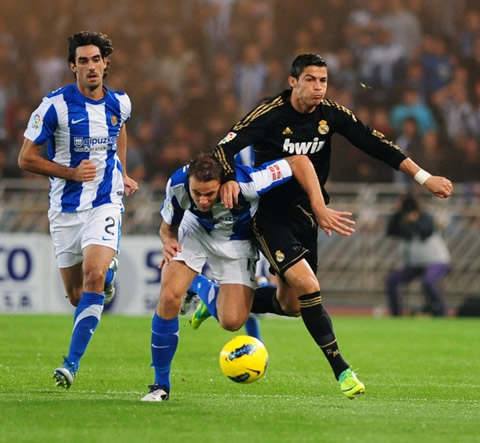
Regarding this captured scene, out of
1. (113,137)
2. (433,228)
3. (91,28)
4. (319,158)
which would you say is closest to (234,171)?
(319,158)

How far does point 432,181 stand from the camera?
765 cm

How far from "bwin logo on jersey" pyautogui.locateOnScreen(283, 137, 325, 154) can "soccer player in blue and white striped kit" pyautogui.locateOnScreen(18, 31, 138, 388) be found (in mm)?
1356

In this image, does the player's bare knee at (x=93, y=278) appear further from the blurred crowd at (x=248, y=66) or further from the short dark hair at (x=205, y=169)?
the blurred crowd at (x=248, y=66)

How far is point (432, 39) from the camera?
19141 mm

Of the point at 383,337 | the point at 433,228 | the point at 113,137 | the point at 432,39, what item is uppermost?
the point at 432,39

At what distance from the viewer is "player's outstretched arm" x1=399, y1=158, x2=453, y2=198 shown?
7.61 meters

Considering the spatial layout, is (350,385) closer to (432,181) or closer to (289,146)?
(432,181)

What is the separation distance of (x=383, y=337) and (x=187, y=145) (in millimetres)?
6443

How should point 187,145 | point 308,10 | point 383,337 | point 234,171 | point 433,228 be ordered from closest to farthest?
point 234,171 < point 383,337 < point 433,228 < point 187,145 < point 308,10

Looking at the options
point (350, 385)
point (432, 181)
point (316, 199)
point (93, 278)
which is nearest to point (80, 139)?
point (93, 278)

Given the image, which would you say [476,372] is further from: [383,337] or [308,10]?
[308,10]

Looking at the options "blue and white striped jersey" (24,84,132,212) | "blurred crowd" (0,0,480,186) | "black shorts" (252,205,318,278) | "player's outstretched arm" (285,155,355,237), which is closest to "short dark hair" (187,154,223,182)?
"player's outstretched arm" (285,155,355,237)

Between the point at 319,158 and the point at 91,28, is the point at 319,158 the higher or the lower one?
the lower one

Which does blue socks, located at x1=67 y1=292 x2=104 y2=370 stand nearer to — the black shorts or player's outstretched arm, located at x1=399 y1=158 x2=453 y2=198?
the black shorts
